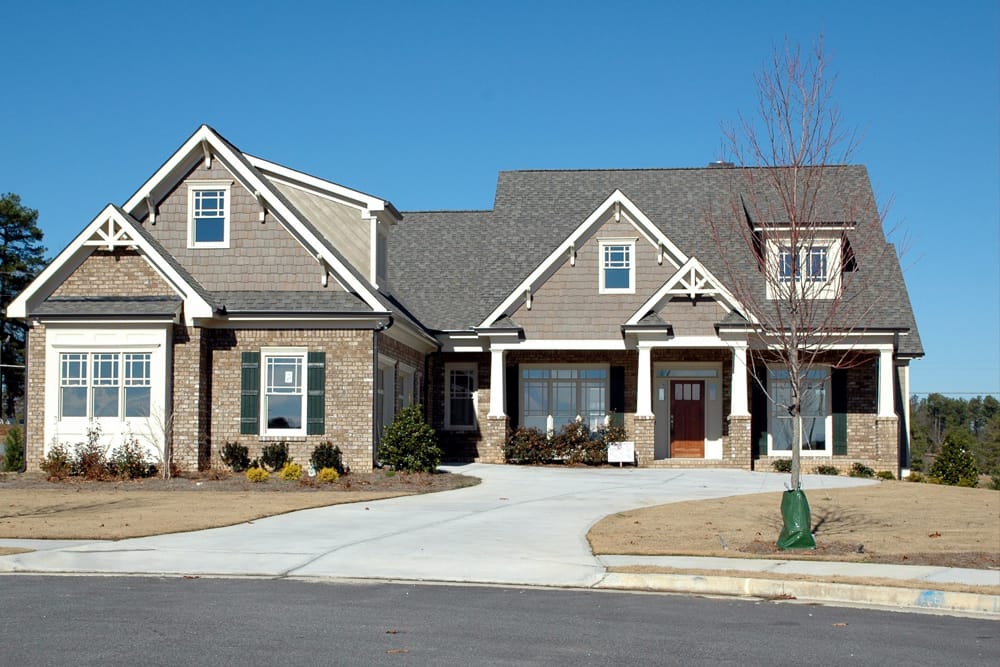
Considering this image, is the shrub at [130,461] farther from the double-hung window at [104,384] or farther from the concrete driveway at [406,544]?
the concrete driveway at [406,544]

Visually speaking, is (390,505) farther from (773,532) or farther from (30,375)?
(30,375)

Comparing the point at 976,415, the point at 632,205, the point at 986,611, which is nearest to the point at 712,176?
the point at 632,205

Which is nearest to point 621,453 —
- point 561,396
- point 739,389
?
point 561,396

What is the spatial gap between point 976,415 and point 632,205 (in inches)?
2865

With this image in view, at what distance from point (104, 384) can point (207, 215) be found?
4563mm

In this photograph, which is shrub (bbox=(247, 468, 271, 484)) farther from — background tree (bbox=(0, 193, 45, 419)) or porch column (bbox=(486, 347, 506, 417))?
background tree (bbox=(0, 193, 45, 419))

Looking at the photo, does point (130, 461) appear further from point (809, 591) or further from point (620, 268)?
point (809, 591)

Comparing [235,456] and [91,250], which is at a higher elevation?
[91,250]

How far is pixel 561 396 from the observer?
1289 inches

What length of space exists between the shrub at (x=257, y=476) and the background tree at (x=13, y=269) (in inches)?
1792

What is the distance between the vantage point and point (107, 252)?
26.2 meters

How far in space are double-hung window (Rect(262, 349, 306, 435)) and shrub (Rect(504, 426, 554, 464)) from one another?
280 inches

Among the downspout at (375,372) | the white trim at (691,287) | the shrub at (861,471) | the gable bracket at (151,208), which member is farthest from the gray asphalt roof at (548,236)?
the gable bracket at (151,208)

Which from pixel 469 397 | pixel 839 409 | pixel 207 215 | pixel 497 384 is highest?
pixel 207 215
